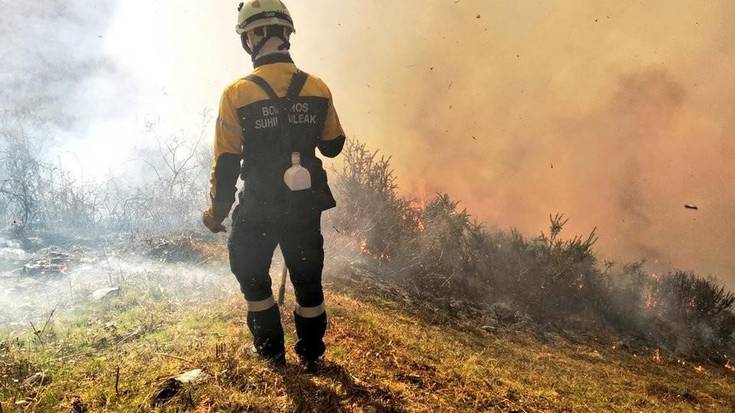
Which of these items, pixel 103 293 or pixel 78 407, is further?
pixel 103 293

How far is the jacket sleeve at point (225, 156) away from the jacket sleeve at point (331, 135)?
59 cm

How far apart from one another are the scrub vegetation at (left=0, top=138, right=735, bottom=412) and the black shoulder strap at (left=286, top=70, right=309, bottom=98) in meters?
1.75

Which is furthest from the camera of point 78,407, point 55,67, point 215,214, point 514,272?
point 55,67

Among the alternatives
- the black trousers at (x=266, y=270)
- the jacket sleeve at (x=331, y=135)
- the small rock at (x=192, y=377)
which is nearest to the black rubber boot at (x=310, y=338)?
the black trousers at (x=266, y=270)

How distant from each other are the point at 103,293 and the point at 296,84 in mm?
3754

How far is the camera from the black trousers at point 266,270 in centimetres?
302

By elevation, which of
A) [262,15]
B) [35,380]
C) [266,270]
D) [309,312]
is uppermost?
[262,15]

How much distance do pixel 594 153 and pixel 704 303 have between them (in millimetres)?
6641

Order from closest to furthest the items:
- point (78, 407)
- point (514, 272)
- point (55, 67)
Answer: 1. point (78, 407)
2. point (514, 272)
3. point (55, 67)

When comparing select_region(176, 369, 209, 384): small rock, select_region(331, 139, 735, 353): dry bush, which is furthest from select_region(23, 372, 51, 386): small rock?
select_region(331, 139, 735, 353): dry bush

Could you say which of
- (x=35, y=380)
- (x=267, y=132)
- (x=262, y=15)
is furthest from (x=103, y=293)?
(x=262, y=15)

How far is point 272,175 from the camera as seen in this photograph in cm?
295

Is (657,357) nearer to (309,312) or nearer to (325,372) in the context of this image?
(325,372)

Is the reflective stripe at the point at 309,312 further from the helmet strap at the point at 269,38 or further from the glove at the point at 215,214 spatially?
the helmet strap at the point at 269,38
